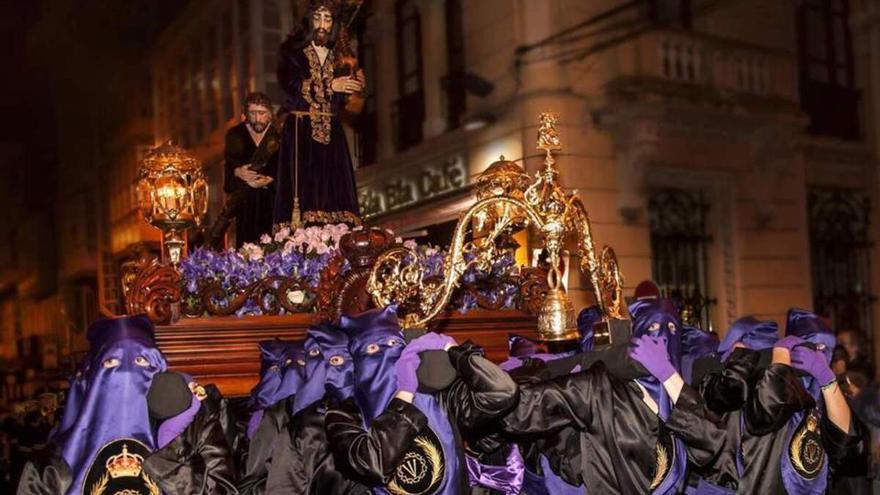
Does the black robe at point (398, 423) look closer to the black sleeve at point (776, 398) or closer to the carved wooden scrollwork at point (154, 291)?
the carved wooden scrollwork at point (154, 291)

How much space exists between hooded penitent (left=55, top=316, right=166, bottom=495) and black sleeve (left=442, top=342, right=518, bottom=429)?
1.41 meters

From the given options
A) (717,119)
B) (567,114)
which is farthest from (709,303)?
(567,114)

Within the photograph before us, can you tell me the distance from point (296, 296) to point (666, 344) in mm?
2490

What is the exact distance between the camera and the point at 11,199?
110 ft

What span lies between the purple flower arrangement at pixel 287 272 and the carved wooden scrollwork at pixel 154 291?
352mm

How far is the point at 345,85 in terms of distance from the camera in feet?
27.6

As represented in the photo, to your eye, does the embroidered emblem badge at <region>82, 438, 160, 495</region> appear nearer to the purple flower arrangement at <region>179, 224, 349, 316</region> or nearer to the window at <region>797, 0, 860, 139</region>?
the purple flower arrangement at <region>179, 224, 349, 316</region>

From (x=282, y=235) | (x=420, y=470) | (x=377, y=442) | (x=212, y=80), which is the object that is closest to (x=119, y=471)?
(x=377, y=442)

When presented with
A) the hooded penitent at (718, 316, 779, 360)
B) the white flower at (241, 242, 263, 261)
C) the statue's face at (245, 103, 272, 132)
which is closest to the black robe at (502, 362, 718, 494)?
the hooded penitent at (718, 316, 779, 360)

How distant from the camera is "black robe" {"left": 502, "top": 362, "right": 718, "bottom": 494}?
17.9ft

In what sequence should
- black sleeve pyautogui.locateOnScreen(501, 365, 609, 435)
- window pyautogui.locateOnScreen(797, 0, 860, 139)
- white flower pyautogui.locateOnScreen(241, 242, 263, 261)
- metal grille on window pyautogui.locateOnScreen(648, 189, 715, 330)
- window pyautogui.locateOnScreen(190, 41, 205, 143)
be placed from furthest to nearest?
window pyautogui.locateOnScreen(190, 41, 205, 143) → window pyautogui.locateOnScreen(797, 0, 860, 139) → metal grille on window pyautogui.locateOnScreen(648, 189, 715, 330) → white flower pyautogui.locateOnScreen(241, 242, 263, 261) → black sleeve pyautogui.locateOnScreen(501, 365, 609, 435)

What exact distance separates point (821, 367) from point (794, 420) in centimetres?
34

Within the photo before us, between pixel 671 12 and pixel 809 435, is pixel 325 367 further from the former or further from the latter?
pixel 671 12

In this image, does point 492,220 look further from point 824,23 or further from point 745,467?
point 824,23
